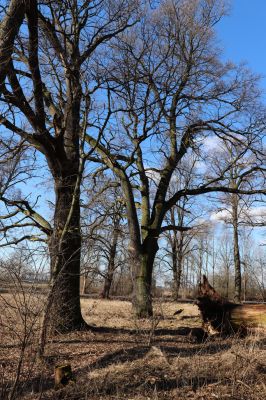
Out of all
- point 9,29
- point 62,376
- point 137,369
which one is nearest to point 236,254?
point 137,369

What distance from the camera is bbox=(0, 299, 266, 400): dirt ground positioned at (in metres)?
5.69

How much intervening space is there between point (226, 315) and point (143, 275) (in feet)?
16.4

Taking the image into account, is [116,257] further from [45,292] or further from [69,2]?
A: [45,292]

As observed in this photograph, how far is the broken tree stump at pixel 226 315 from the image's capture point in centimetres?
1043

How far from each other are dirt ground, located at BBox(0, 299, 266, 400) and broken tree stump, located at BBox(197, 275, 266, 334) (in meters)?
0.69

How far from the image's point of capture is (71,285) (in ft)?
35.0

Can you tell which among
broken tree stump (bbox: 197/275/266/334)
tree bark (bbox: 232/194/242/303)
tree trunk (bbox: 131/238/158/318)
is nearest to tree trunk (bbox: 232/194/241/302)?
tree bark (bbox: 232/194/242/303)

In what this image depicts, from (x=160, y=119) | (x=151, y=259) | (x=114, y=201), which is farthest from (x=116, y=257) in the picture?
(x=160, y=119)

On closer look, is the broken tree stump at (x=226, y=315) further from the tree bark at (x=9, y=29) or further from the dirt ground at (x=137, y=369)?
the tree bark at (x=9, y=29)

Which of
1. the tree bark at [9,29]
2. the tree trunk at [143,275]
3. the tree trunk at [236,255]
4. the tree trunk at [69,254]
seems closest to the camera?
the tree bark at [9,29]

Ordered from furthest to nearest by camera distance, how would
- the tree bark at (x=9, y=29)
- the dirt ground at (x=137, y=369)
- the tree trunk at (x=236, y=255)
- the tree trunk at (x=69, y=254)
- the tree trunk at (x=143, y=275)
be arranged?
the tree trunk at (x=236, y=255)
the tree trunk at (x=143, y=275)
the tree trunk at (x=69, y=254)
the tree bark at (x=9, y=29)
the dirt ground at (x=137, y=369)

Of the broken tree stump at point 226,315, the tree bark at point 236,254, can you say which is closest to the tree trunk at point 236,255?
the tree bark at point 236,254

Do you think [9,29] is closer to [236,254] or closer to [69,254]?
[69,254]

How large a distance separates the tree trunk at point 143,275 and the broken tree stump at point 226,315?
3673 mm
